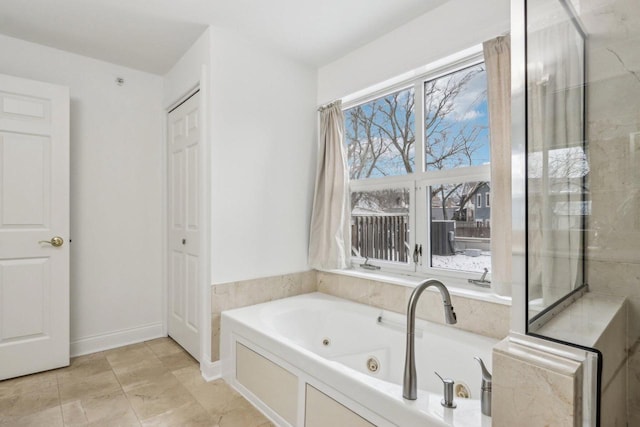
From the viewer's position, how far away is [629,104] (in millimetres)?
1250

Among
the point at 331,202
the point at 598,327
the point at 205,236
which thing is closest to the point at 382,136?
the point at 331,202

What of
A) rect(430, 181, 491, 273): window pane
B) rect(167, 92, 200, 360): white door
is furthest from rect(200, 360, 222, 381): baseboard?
rect(430, 181, 491, 273): window pane

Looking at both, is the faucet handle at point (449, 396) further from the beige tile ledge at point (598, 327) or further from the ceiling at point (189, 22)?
the ceiling at point (189, 22)

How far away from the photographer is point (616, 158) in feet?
4.10

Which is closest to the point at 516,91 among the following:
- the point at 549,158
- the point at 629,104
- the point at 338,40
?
the point at 549,158

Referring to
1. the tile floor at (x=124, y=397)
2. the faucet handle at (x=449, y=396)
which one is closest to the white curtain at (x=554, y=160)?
the faucet handle at (x=449, y=396)

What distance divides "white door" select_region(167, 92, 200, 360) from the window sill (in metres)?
1.13

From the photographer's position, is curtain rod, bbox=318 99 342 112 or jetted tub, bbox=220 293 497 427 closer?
jetted tub, bbox=220 293 497 427

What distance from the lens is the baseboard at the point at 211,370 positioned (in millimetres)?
2355

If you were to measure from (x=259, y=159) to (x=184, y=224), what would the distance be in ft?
2.80

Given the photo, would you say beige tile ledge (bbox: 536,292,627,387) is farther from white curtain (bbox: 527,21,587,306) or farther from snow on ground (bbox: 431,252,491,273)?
snow on ground (bbox: 431,252,491,273)

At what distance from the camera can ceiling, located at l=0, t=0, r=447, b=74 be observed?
212 cm

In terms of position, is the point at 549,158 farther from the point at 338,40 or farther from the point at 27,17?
the point at 27,17

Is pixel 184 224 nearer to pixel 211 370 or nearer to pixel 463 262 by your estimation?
pixel 211 370
